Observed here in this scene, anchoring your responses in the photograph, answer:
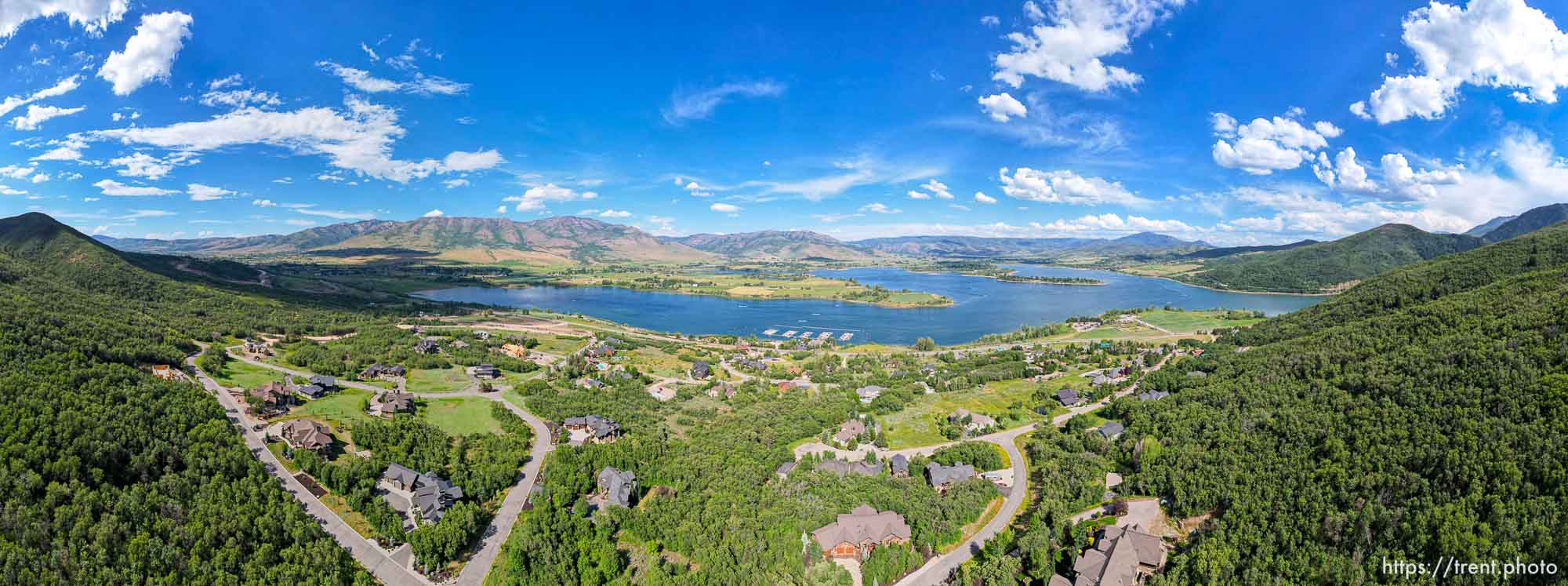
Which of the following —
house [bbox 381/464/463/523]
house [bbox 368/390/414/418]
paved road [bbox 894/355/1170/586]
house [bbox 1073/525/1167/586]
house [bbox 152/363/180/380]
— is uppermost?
house [bbox 152/363/180/380]

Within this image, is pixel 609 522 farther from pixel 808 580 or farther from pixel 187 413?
pixel 187 413

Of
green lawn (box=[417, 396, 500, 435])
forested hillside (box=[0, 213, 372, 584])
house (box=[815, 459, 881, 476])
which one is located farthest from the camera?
green lawn (box=[417, 396, 500, 435])

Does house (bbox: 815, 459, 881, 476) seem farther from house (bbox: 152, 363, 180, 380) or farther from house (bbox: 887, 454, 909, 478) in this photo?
house (bbox: 152, 363, 180, 380)

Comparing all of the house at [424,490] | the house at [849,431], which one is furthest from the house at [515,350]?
the house at [849,431]

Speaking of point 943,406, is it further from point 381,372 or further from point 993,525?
point 381,372

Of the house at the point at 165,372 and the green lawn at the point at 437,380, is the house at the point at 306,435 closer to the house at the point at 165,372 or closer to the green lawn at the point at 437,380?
the green lawn at the point at 437,380

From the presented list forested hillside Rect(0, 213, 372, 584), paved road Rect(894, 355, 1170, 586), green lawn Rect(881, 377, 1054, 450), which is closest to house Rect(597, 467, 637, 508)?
forested hillside Rect(0, 213, 372, 584)

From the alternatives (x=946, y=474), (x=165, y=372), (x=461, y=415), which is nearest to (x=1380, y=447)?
(x=946, y=474)

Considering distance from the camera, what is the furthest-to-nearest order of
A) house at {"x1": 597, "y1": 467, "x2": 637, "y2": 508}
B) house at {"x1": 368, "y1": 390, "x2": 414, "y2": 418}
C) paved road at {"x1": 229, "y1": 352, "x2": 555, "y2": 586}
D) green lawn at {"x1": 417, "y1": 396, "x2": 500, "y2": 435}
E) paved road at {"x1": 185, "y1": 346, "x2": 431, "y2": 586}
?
house at {"x1": 368, "y1": 390, "x2": 414, "y2": 418} → green lawn at {"x1": 417, "y1": 396, "x2": 500, "y2": 435} → house at {"x1": 597, "y1": 467, "x2": 637, "y2": 508} → paved road at {"x1": 229, "y1": 352, "x2": 555, "y2": 586} → paved road at {"x1": 185, "y1": 346, "x2": 431, "y2": 586}

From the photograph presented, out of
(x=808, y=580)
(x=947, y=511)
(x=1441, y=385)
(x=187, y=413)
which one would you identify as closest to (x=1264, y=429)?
(x=1441, y=385)
